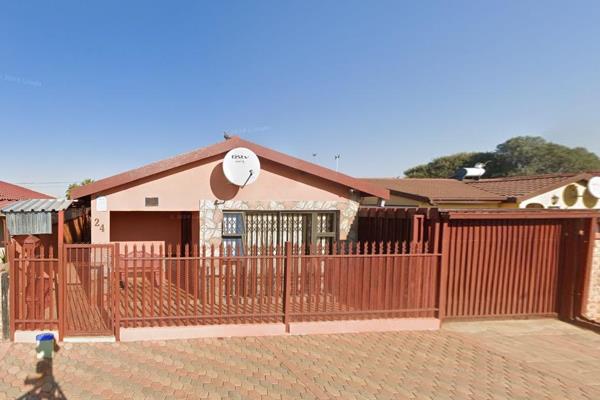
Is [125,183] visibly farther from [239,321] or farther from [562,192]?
[562,192]

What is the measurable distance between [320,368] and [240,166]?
164 inches

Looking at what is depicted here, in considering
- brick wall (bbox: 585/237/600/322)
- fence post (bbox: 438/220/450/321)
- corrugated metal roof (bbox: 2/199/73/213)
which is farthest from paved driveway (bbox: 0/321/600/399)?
corrugated metal roof (bbox: 2/199/73/213)

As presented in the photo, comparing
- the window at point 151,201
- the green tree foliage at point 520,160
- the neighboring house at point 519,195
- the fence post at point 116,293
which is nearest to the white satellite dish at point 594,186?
the neighboring house at point 519,195

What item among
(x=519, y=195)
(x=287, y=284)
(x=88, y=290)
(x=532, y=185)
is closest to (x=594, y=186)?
(x=532, y=185)

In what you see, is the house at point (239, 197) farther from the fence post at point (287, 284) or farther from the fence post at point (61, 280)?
the fence post at point (61, 280)

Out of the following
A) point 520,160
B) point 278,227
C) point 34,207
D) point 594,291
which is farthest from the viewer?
point 520,160

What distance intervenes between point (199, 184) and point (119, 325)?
3127 mm

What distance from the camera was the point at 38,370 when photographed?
13.3 ft

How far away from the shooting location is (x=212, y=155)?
6.81 m

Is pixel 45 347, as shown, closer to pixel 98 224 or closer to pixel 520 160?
pixel 98 224

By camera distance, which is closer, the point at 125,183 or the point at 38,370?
the point at 38,370

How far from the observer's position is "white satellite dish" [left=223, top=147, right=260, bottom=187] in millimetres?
6629

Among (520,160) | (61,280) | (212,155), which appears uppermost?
(520,160)

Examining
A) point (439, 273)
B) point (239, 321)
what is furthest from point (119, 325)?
point (439, 273)
